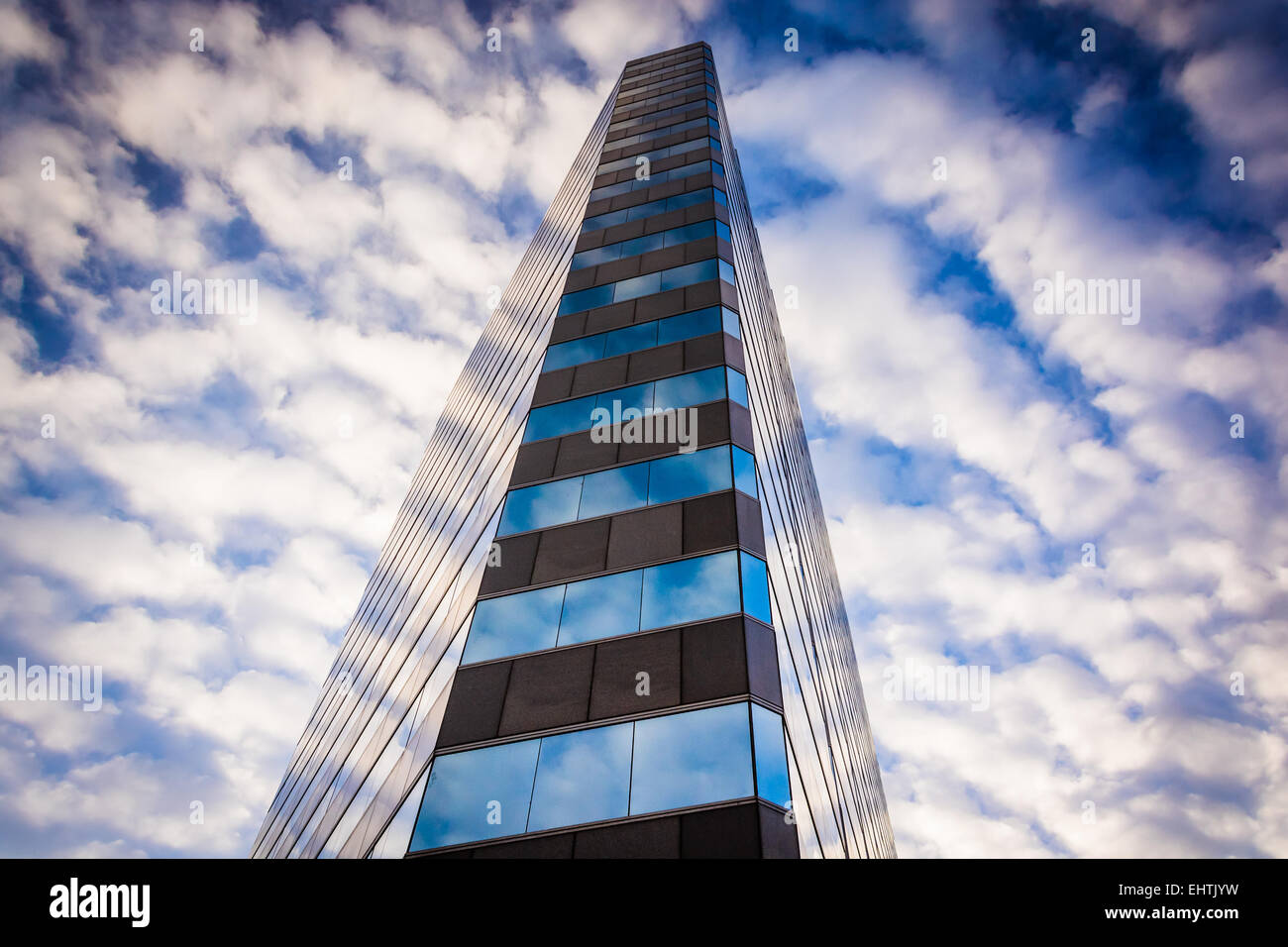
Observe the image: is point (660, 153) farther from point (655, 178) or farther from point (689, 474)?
point (689, 474)

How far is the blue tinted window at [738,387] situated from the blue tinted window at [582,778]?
7.30 meters

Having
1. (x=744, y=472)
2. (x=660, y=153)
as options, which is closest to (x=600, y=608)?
(x=744, y=472)

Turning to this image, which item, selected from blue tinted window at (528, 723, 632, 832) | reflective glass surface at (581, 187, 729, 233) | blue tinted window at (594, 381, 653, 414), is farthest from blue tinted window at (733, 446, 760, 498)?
reflective glass surface at (581, 187, 729, 233)

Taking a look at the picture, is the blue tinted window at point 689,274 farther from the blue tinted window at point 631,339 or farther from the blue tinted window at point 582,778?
the blue tinted window at point 582,778

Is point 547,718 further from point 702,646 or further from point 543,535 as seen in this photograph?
point 543,535

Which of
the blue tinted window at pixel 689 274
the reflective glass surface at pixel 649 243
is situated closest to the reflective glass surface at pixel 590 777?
the blue tinted window at pixel 689 274

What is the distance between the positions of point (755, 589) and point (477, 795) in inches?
203

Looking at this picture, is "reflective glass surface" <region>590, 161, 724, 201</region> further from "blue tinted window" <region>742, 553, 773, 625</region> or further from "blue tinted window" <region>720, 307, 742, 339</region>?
"blue tinted window" <region>742, 553, 773, 625</region>

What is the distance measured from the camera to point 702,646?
35.3ft

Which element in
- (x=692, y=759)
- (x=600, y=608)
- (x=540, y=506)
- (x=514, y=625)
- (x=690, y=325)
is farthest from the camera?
(x=690, y=325)

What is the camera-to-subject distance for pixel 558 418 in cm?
1592

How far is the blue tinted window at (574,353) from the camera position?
1731 cm

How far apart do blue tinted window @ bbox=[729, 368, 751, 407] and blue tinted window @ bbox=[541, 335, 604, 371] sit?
11.8 feet
